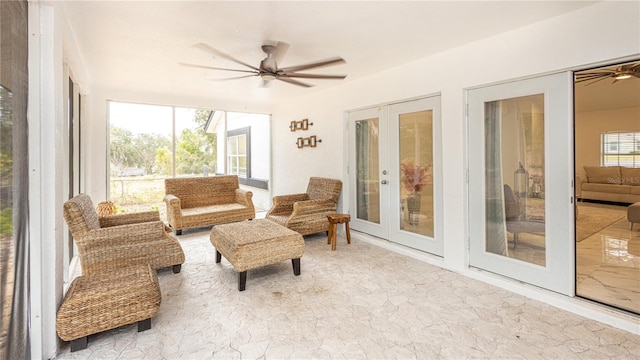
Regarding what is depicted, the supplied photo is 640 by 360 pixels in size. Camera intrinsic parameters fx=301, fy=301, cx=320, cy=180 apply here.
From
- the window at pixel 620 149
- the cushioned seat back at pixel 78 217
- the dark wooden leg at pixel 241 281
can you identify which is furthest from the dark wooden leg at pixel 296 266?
the window at pixel 620 149

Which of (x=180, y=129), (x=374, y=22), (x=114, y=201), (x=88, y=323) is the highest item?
(x=374, y=22)

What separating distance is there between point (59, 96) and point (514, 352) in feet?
11.5

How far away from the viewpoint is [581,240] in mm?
4410

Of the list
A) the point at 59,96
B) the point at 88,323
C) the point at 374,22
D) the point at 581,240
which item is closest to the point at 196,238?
the point at 88,323

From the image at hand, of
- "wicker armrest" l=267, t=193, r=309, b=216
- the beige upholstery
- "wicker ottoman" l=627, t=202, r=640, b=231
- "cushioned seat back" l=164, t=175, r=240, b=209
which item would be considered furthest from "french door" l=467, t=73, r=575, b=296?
"cushioned seat back" l=164, t=175, r=240, b=209

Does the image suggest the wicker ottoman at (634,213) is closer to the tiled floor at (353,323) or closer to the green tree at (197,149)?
the tiled floor at (353,323)

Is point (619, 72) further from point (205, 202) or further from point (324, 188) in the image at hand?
point (205, 202)

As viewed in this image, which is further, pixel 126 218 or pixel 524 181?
pixel 126 218

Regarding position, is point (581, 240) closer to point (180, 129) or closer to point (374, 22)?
point (374, 22)

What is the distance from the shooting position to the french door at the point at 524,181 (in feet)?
8.58

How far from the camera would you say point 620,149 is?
25.4 ft

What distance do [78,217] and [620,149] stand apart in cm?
1118

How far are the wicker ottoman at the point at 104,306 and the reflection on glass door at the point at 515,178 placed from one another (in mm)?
3208

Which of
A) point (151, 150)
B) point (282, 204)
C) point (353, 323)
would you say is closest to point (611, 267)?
point (353, 323)
